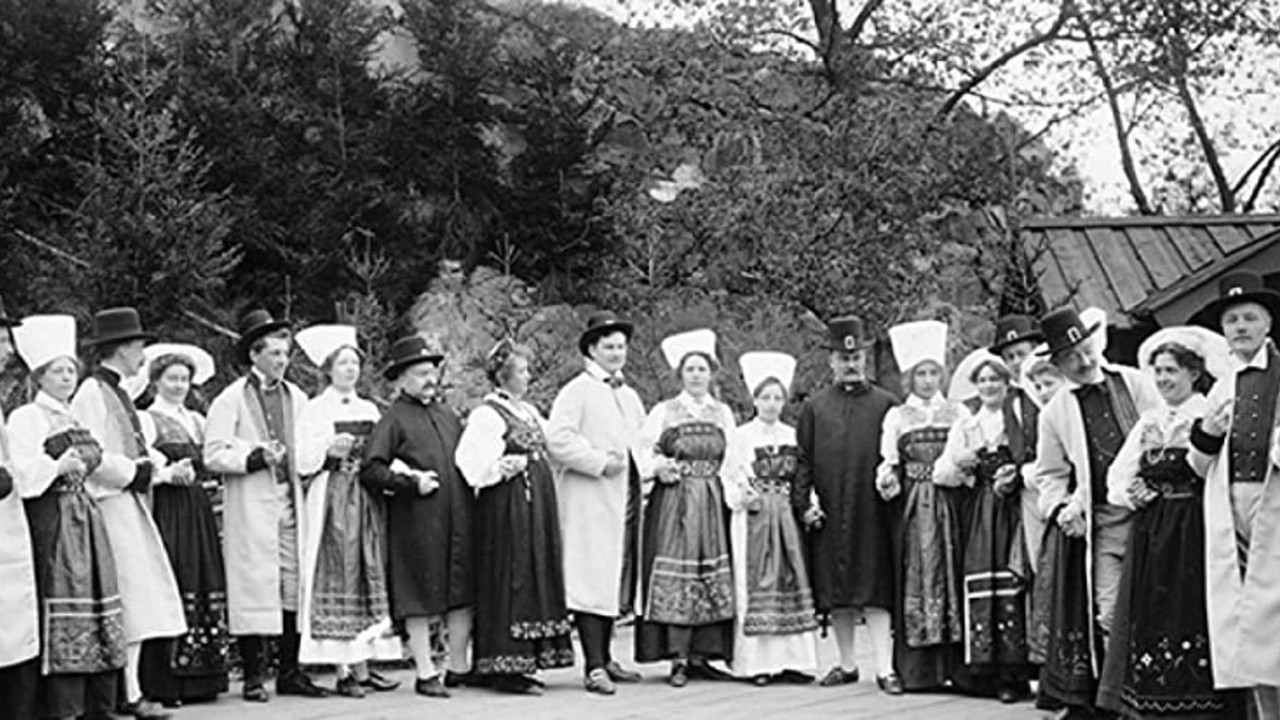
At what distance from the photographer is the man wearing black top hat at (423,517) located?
8.06m

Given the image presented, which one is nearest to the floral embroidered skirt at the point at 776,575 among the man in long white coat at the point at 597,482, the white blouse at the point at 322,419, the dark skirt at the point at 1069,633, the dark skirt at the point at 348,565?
the man in long white coat at the point at 597,482

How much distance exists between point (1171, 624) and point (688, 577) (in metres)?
2.82

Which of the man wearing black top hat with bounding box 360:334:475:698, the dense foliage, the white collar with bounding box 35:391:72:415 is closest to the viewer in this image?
the white collar with bounding box 35:391:72:415

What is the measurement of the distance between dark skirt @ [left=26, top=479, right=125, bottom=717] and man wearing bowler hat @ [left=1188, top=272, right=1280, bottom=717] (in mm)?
4186

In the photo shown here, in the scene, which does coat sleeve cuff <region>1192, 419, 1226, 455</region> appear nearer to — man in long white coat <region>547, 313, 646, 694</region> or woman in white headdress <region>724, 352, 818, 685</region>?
woman in white headdress <region>724, 352, 818, 685</region>

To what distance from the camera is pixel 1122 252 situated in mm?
13492

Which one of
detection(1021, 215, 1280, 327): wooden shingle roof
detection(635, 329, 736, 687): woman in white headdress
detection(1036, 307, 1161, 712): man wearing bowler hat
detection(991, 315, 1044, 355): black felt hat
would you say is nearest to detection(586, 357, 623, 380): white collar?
detection(635, 329, 736, 687): woman in white headdress

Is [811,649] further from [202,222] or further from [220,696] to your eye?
[202,222]

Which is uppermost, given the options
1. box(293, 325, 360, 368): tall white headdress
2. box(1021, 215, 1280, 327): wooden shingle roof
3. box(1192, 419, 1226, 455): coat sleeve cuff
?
box(1021, 215, 1280, 327): wooden shingle roof

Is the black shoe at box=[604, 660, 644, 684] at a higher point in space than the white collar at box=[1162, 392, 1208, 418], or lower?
lower

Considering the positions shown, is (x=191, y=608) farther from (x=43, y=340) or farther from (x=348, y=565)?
(x=43, y=340)

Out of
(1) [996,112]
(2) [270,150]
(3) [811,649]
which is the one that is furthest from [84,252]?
(1) [996,112]

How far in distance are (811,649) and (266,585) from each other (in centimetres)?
263

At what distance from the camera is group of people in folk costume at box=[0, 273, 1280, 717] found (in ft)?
22.1
